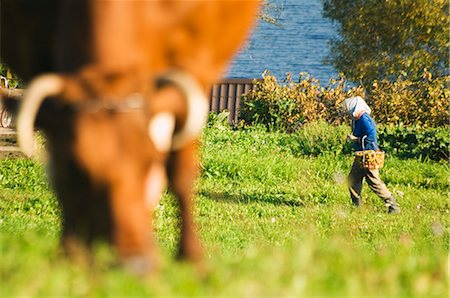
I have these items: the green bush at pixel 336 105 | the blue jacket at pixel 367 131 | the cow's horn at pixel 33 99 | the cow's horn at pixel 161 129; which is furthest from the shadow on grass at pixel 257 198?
the cow's horn at pixel 33 99

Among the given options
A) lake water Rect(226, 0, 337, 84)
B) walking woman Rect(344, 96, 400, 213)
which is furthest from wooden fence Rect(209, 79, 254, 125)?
lake water Rect(226, 0, 337, 84)

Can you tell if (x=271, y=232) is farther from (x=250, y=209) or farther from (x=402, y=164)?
(x=402, y=164)

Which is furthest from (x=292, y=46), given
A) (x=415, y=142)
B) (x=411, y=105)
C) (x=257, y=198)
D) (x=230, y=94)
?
(x=257, y=198)

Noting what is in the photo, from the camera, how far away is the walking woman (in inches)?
→ 537

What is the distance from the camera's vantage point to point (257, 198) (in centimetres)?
1409

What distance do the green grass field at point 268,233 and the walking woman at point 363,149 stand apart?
0.22 meters

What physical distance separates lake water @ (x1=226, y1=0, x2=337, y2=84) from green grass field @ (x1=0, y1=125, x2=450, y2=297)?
2215cm

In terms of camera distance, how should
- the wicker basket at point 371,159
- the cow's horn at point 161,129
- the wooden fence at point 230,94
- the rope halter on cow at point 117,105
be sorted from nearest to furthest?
the rope halter on cow at point 117,105 < the cow's horn at point 161,129 < the wicker basket at point 371,159 < the wooden fence at point 230,94

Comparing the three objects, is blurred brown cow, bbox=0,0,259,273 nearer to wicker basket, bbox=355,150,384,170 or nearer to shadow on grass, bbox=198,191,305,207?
wicker basket, bbox=355,150,384,170

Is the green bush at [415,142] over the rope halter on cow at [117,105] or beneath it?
beneath

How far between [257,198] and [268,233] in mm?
3064

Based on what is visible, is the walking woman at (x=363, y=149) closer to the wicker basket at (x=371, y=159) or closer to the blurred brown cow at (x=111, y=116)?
the wicker basket at (x=371, y=159)

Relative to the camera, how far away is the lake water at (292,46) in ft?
144

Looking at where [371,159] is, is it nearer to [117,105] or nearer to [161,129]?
[161,129]
